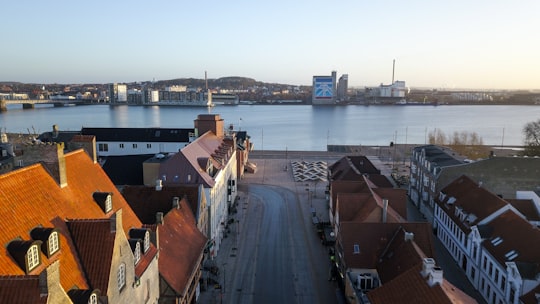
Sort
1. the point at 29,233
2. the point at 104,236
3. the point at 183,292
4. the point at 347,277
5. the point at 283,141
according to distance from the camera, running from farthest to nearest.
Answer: the point at 283,141 < the point at 347,277 < the point at 183,292 < the point at 104,236 < the point at 29,233

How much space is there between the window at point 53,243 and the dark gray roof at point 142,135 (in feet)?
146

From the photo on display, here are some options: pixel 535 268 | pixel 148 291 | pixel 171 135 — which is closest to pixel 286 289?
→ pixel 148 291

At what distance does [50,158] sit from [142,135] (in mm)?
43425

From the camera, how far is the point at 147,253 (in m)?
19.9

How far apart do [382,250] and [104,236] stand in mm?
17849

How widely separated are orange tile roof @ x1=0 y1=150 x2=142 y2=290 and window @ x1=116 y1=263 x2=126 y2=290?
138 cm

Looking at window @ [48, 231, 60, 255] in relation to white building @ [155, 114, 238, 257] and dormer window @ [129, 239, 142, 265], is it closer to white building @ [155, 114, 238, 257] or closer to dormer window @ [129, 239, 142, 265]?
dormer window @ [129, 239, 142, 265]

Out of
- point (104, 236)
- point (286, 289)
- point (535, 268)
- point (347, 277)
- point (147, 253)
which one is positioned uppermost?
point (104, 236)

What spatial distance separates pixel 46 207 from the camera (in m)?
15.6

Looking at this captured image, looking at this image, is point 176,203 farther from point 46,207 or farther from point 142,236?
point 46,207

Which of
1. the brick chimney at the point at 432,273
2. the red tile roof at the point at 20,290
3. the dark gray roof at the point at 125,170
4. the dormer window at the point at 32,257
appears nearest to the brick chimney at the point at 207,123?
the dark gray roof at the point at 125,170

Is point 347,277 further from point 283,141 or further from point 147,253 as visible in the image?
point 283,141

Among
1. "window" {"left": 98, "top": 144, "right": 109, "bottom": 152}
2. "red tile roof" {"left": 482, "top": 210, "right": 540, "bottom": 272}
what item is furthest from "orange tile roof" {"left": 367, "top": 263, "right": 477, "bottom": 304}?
"window" {"left": 98, "top": 144, "right": 109, "bottom": 152}

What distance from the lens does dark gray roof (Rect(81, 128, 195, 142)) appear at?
5881 centimetres
